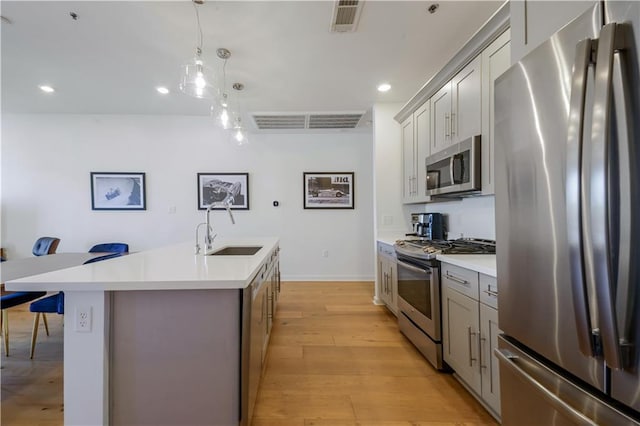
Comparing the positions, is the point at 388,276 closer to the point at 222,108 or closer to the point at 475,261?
the point at 475,261

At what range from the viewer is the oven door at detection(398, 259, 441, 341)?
6.74 feet

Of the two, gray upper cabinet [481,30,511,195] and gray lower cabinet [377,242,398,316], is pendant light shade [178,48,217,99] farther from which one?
gray lower cabinet [377,242,398,316]

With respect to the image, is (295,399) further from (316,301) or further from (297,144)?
(297,144)

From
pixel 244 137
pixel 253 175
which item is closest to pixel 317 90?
pixel 244 137

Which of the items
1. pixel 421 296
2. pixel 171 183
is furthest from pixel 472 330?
pixel 171 183

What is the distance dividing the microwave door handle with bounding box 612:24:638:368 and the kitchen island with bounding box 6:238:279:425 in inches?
48.6

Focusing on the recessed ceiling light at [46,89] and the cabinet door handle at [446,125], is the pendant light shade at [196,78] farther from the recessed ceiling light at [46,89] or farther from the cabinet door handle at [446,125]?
the recessed ceiling light at [46,89]

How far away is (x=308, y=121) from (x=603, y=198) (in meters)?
3.95

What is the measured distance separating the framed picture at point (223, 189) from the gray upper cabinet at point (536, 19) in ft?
13.5

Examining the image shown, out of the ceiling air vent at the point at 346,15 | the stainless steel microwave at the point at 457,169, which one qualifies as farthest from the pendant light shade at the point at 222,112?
the stainless steel microwave at the point at 457,169

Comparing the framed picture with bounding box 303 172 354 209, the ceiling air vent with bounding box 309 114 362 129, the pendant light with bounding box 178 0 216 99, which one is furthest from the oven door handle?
the ceiling air vent with bounding box 309 114 362 129

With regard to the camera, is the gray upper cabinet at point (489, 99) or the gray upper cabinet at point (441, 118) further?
the gray upper cabinet at point (441, 118)

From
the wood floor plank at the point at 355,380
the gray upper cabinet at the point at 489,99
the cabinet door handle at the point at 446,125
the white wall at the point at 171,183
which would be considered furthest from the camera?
the white wall at the point at 171,183

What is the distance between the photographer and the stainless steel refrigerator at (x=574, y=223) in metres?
0.64
